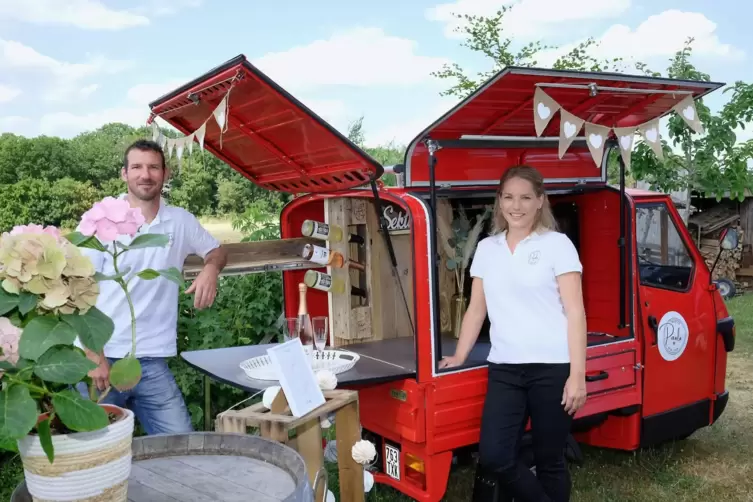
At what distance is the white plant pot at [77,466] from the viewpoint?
1.52m

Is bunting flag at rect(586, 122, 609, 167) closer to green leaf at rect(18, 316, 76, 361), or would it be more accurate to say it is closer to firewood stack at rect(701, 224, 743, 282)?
green leaf at rect(18, 316, 76, 361)

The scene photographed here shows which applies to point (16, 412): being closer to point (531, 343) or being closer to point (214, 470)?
point (214, 470)

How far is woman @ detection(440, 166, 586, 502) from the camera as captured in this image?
126 inches

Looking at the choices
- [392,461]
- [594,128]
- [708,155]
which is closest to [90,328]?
[392,461]

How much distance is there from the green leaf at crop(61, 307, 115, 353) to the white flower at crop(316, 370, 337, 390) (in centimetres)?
157

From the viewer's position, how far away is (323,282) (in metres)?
4.20

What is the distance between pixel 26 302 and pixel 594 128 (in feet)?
10.1

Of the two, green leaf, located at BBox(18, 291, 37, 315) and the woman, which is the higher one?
green leaf, located at BBox(18, 291, 37, 315)

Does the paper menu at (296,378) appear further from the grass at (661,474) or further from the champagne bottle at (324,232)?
the grass at (661,474)

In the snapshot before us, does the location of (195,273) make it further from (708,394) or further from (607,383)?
(708,394)

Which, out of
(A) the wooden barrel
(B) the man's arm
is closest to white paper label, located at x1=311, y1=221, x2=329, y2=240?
(B) the man's arm

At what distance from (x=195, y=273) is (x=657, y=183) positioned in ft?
25.6

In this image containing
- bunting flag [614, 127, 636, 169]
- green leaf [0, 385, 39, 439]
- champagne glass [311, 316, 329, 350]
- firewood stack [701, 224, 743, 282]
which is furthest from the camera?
firewood stack [701, 224, 743, 282]

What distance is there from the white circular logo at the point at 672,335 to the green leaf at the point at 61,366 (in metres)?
3.77
